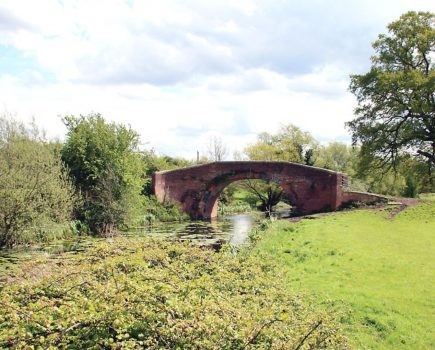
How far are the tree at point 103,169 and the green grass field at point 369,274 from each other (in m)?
8.21

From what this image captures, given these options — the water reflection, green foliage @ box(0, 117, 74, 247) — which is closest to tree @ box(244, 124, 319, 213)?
the water reflection

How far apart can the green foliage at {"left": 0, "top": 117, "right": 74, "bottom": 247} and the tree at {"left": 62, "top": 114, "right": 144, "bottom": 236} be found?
7.96 ft

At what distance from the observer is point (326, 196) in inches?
1109

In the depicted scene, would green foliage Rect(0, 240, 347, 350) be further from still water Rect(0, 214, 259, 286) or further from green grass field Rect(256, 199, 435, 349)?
still water Rect(0, 214, 259, 286)

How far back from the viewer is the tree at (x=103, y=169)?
2211 centimetres

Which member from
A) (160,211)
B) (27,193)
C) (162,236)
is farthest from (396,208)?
(27,193)

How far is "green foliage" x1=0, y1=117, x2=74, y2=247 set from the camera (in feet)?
54.5

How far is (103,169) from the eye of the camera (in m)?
23.3

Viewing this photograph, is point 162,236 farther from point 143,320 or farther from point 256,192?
point 256,192

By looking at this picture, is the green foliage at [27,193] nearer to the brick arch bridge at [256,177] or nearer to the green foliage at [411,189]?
the brick arch bridge at [256,177]

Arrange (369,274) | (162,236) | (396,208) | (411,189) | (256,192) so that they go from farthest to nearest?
(256,192), (411,189), (396,208), (162,236), (369,274)

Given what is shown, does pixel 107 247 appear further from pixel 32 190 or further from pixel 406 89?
pixel 406 89

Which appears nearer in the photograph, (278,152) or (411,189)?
(411,189)

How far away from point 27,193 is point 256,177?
52.5 feet
